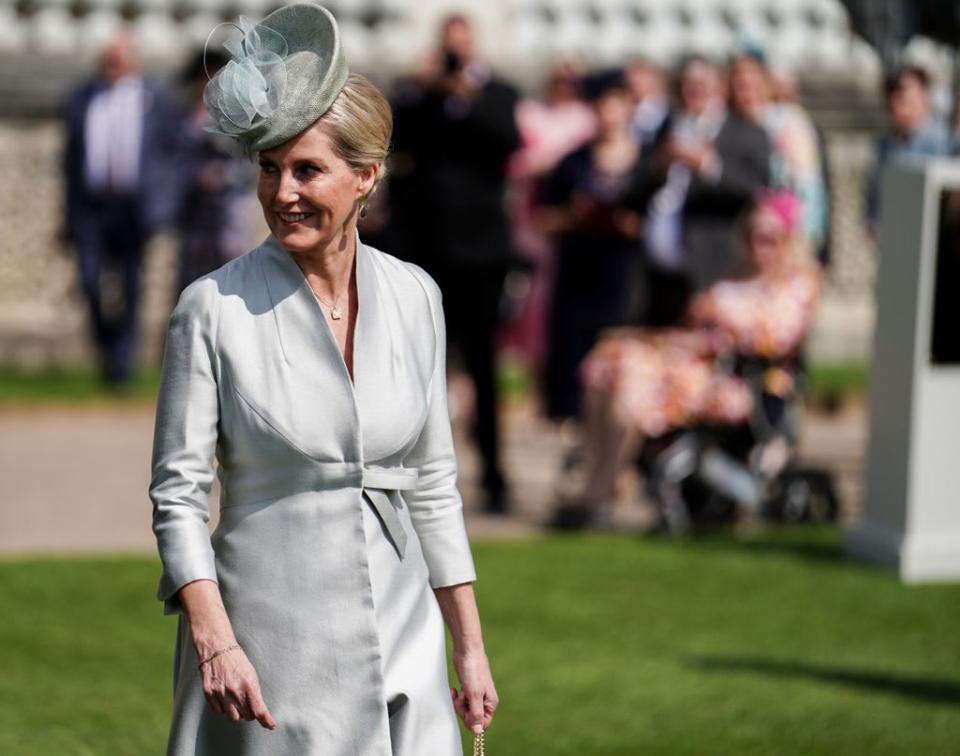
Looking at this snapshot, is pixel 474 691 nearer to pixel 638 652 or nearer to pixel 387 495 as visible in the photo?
pixel 387 495

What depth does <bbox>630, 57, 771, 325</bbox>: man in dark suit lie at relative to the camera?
11.0m

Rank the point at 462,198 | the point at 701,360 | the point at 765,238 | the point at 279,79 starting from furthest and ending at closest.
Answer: the point at 462,198 < the point at 765,238 < the point at 701,360 < the point at 279,79

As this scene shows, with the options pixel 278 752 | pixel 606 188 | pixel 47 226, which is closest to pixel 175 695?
pixel 278 752

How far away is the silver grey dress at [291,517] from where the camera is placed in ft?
12.2

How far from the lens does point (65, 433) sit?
12.6 m

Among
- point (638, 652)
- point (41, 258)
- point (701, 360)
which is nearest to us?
point (638, 652)

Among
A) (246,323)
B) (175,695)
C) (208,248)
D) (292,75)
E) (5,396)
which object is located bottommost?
(5,396)

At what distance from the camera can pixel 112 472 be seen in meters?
11.4

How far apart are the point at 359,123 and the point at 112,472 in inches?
309

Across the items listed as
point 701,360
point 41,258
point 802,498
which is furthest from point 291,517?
Answer: point 41,258

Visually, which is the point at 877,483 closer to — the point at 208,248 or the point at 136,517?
the point at 136,517

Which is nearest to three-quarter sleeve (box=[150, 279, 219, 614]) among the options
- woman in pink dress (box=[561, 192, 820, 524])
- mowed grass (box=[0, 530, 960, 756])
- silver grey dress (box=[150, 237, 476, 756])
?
silver grey dress (box=[150, 237, 476, 756])

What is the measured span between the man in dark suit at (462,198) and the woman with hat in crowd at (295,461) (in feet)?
21.6

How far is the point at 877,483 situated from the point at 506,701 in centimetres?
302
